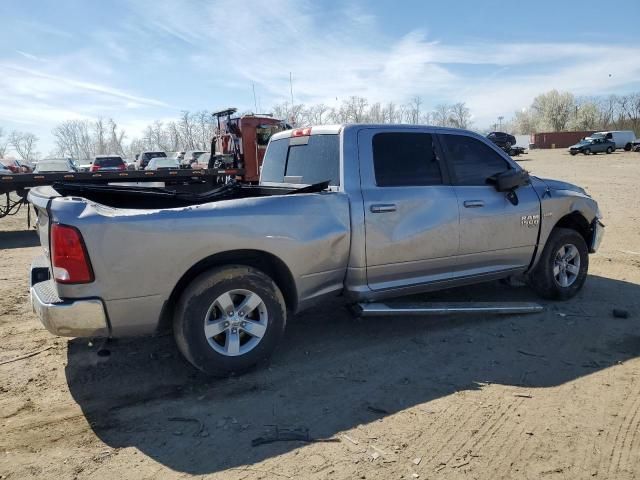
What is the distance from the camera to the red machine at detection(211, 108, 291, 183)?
1533cm

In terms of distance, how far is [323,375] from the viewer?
3.71 m

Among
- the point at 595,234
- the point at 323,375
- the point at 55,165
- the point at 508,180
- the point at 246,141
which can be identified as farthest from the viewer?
the point at 55,165

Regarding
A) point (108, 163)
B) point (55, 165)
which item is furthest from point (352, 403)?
point (108, 163)

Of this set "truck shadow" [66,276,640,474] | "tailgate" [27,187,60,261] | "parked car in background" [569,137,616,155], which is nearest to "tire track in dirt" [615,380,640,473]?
"truck shadow" [66,276,640,474]

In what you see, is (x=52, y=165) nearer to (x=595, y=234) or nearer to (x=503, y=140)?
(x=595, y=234)

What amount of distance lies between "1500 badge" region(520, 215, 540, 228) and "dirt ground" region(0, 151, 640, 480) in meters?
0.95

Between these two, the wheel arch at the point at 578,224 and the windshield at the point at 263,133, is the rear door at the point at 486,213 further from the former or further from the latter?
the windshield at the point at 263,133

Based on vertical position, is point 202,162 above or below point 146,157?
below

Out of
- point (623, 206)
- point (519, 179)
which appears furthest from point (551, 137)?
point (519, 179)

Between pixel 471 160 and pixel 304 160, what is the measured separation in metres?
1.68

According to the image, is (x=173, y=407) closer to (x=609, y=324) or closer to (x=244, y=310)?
(x=244, y=310)

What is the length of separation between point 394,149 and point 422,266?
110 centimetres

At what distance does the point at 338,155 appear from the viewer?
421 centimetres

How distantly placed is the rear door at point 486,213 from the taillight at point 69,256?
3205 mm
